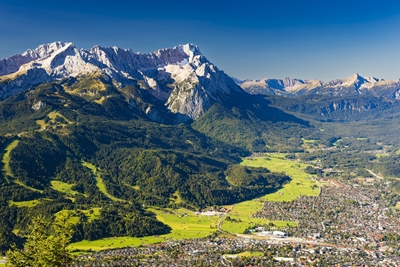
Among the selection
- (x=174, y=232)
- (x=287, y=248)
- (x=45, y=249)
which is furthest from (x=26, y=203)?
(x=45, y=249)

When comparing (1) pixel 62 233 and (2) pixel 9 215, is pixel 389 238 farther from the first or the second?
(2) pixel 9 215

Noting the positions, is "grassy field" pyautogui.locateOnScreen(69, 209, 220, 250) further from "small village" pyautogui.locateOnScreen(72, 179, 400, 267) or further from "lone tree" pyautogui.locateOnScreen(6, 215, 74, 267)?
"lone tree" pyautogui.locateOnScreen(6, 215, 74, 267)

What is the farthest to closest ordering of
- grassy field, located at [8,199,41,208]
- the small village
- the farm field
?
grassy field, located at [8,199,41,208] → the farm field → the small village

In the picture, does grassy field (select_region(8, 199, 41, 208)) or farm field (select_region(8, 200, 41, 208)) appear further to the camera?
grassy field (select_region(8, 199, 41, 208))

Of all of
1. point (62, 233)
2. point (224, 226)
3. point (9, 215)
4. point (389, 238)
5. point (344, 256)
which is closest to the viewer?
point (62, 233)

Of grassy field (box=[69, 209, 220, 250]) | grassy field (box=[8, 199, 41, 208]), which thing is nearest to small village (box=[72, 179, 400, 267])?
grassy field (box=[69, 209, 220, 250])

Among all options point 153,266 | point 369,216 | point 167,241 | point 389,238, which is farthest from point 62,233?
point 369,216

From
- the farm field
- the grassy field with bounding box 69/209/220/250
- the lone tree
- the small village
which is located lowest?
the small village
